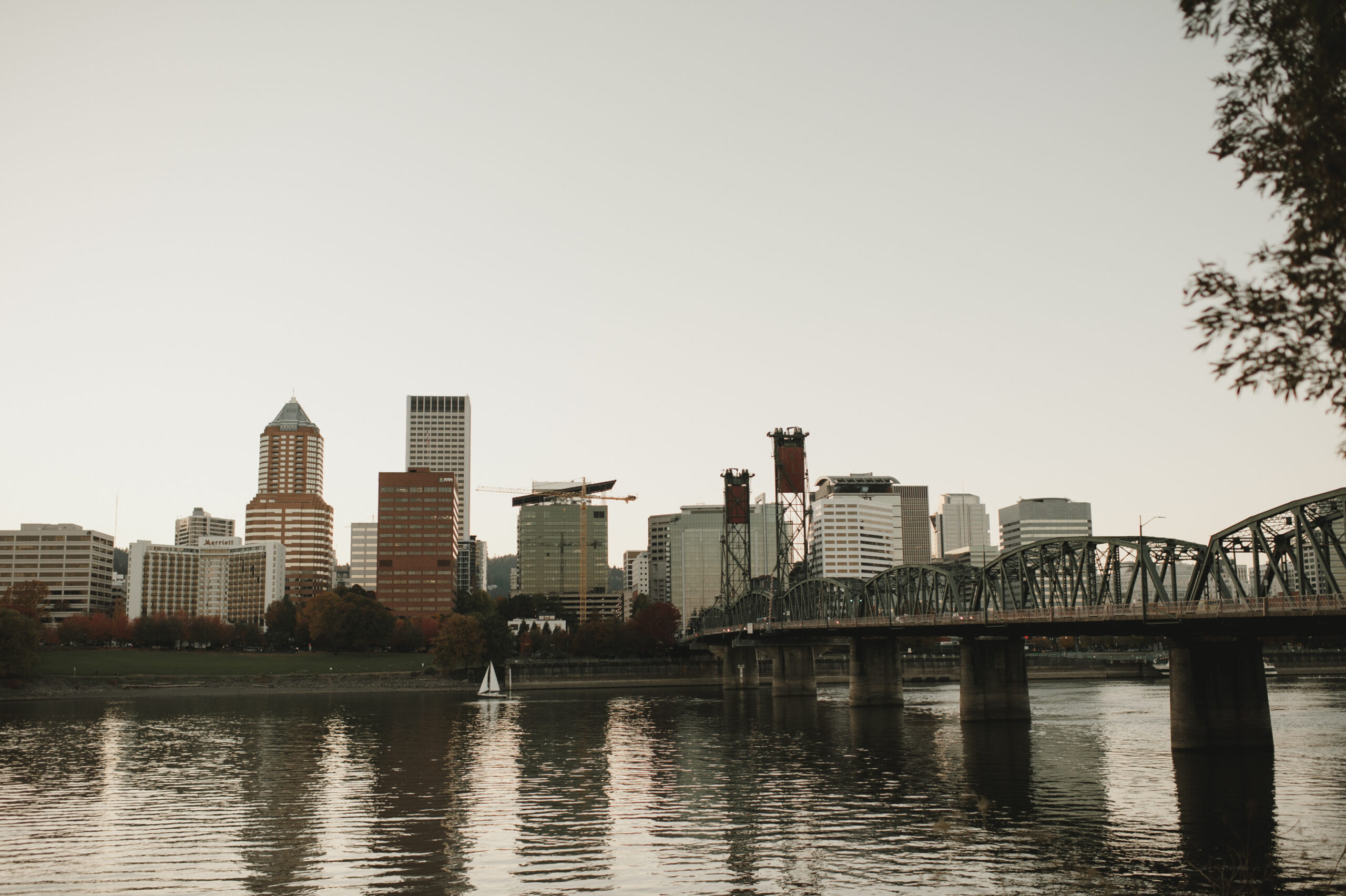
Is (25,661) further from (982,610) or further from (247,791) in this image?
(982,610)

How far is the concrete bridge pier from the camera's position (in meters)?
156

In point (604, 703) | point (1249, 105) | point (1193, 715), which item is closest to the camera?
point (1249, 105)

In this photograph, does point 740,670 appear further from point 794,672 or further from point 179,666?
point 179,666

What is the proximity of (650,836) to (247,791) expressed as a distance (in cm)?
2543

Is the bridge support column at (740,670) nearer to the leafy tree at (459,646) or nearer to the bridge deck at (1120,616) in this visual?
the leafy tree at (459,646)

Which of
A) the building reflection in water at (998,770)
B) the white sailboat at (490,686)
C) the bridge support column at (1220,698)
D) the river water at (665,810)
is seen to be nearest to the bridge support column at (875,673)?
the river water at (665,810)

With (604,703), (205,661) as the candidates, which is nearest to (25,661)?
(205,661)

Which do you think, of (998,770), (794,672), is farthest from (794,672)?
(998,770)

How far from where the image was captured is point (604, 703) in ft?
478

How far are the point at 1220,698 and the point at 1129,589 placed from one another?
900 centimetres

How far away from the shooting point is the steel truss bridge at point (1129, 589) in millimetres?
60062

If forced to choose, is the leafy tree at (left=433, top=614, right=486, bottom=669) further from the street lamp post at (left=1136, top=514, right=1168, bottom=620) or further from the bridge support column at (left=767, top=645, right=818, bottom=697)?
the street lamp post at (left=1136, top=514, right=1168, bottom=620)

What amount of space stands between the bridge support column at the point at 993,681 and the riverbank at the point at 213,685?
10091 cm

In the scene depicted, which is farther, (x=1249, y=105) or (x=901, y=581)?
(x=901, y=581)
